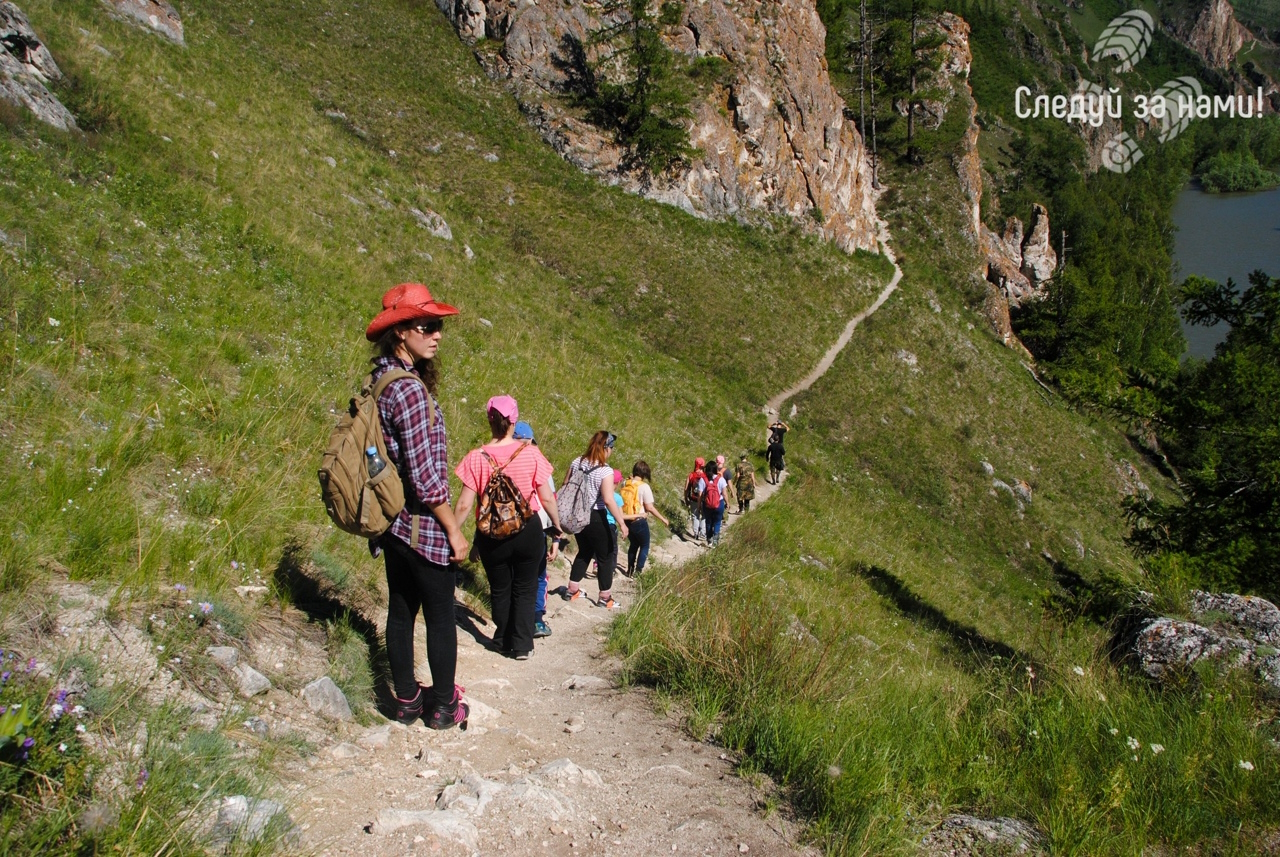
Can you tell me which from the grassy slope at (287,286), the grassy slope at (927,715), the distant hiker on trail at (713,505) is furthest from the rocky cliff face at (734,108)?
the grassy slope at (927,715)

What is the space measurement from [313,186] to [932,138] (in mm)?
51746

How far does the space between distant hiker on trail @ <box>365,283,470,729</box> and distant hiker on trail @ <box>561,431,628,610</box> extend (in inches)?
127

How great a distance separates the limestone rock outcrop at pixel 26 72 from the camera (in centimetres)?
976

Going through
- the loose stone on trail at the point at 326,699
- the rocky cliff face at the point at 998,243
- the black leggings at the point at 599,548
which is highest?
the rocky cliff face at the point at 998,243

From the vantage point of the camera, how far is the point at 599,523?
716 cm

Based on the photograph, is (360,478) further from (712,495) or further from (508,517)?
(712,495)

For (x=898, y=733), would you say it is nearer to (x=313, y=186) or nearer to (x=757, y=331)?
(x=313, y=186)

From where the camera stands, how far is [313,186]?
1537cm

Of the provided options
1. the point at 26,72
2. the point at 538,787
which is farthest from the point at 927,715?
the point at 26,72

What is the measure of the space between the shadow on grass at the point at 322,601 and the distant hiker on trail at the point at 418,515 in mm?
360

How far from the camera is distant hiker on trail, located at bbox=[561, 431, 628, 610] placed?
681 centimetres

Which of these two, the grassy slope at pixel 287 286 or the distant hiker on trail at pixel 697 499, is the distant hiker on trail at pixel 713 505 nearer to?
the distant hiker on trail at pixel 697 499

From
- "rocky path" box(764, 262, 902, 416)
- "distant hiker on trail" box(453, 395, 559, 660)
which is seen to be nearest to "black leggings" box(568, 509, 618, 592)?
"distant hiker on trail" box(453, 395, 559, 660)

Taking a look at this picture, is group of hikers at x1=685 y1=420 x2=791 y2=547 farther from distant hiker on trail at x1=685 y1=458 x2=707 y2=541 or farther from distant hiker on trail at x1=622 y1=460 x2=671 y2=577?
distant hiker on trail at x1=622 y1=460 x2=671 y2=577
